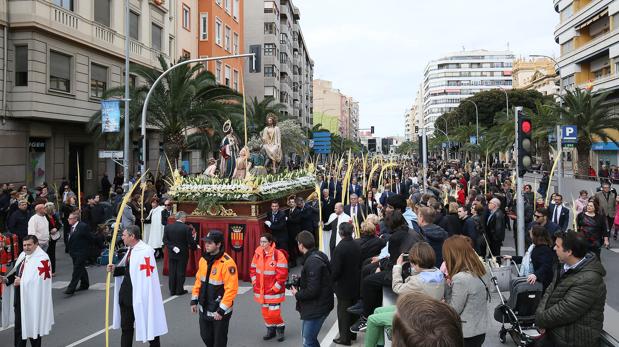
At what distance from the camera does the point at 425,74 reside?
168 m

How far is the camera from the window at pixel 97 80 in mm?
24344

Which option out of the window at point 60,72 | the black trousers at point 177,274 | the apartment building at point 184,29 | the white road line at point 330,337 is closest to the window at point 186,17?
the apartment building at point 184,29

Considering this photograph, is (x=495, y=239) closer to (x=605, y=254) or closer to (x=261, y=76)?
(x=605, y=254)

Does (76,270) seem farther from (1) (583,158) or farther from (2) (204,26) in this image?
(2) (204,26)

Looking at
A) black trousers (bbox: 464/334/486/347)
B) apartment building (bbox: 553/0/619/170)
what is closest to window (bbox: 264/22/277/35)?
apartment building (bbox: 553/0/619/170)

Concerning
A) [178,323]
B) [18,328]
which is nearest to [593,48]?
[178,323]

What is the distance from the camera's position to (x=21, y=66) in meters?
20.4

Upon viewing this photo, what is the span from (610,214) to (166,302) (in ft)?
43.5

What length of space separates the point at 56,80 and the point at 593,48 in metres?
41.4

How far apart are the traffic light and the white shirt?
30.9ft

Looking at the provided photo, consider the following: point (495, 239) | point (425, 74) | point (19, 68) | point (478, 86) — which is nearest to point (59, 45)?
point (19, 68)

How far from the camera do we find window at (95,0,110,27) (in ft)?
80.8

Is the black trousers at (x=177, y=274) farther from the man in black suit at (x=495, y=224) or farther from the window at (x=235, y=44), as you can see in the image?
the window at (x=235, y=44)

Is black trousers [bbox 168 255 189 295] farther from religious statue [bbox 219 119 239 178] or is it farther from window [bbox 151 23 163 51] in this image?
window [bbox 151 23 163 51]
